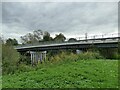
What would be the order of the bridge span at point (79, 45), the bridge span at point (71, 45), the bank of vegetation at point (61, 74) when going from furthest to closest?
the bridge span at point (79, 45)
the bridge span at point (71, 45)
the bank of vegetation at point (61, 74)

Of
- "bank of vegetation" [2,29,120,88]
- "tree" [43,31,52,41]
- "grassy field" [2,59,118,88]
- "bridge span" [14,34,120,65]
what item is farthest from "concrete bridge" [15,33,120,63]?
"grassy field" [2,59,118,88]

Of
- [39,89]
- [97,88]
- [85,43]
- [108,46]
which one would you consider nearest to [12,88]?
[39,89]

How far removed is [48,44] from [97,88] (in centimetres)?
5880

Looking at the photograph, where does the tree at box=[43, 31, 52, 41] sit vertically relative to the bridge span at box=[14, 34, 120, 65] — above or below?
above

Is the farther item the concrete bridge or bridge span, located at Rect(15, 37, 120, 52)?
bridge span, located at Rect(15, 37, 120, 52)

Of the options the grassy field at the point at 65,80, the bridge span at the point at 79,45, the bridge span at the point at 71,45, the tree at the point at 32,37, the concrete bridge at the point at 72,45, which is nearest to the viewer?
the grassy field at the point at 65,80

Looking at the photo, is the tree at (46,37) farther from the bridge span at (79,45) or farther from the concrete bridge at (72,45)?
the bridge span at (79,45)

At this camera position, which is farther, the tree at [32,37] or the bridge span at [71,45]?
the tree at [32,37]

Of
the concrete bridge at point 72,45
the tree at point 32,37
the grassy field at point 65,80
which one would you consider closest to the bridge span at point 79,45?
the concrete bridge at point 72,45

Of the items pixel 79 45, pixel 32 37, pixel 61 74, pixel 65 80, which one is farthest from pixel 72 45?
pixel 65 80

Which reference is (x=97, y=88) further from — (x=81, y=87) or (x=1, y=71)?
(x=1, y=71)

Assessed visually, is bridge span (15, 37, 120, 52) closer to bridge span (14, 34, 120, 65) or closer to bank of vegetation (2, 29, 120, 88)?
bridge span (14, 34, 120, 65)

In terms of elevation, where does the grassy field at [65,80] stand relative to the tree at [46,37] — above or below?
below

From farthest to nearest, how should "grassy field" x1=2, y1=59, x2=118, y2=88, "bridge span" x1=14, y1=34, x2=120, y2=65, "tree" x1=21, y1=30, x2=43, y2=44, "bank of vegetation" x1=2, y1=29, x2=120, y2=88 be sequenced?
"tree" x1=21, y1=30, x2=43, y2=44 → "bridge span" x1=14, y1=34, x2=120, y2=65 → "bank of vegetation" x1=2, y1=29, x2=120, y2=88 → "grassy field" x1=2, y1=59, x2=118, y2=88
